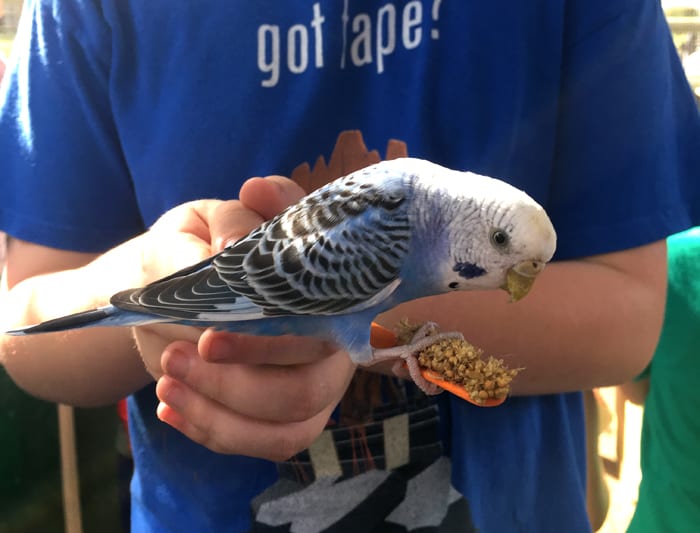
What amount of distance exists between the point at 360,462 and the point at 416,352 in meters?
0.17

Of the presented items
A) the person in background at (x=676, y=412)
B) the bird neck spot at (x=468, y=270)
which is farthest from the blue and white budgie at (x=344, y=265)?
the person in background at (x=676, y=412)

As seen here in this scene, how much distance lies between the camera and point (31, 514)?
87 centimetres

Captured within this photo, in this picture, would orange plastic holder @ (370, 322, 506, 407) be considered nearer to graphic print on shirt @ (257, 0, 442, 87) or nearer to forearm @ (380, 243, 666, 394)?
forearm @ (380, 243, 666, 394)

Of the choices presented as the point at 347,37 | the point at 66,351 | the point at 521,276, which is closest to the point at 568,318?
the point at 521,276

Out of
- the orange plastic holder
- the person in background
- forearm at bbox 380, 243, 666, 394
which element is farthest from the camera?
the person in background

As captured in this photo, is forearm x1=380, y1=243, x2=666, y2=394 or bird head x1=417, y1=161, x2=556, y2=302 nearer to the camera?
bird head x1=417, y1=161, x2=556, y2=302

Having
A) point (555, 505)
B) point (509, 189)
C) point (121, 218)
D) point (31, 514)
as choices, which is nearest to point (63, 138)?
point (121, 218)

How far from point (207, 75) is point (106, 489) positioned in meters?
0.67

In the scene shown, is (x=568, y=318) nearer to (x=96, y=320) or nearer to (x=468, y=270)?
(x=468, y=270)

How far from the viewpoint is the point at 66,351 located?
50 centimetres

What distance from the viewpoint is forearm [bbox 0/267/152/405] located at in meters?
0.47

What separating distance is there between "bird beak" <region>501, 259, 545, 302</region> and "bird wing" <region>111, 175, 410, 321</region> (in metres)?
0.06

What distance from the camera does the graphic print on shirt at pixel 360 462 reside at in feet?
1.57

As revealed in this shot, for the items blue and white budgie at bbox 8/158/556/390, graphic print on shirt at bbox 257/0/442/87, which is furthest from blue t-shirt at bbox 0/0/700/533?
blue and white budgie at bbox 8/158/556/390
